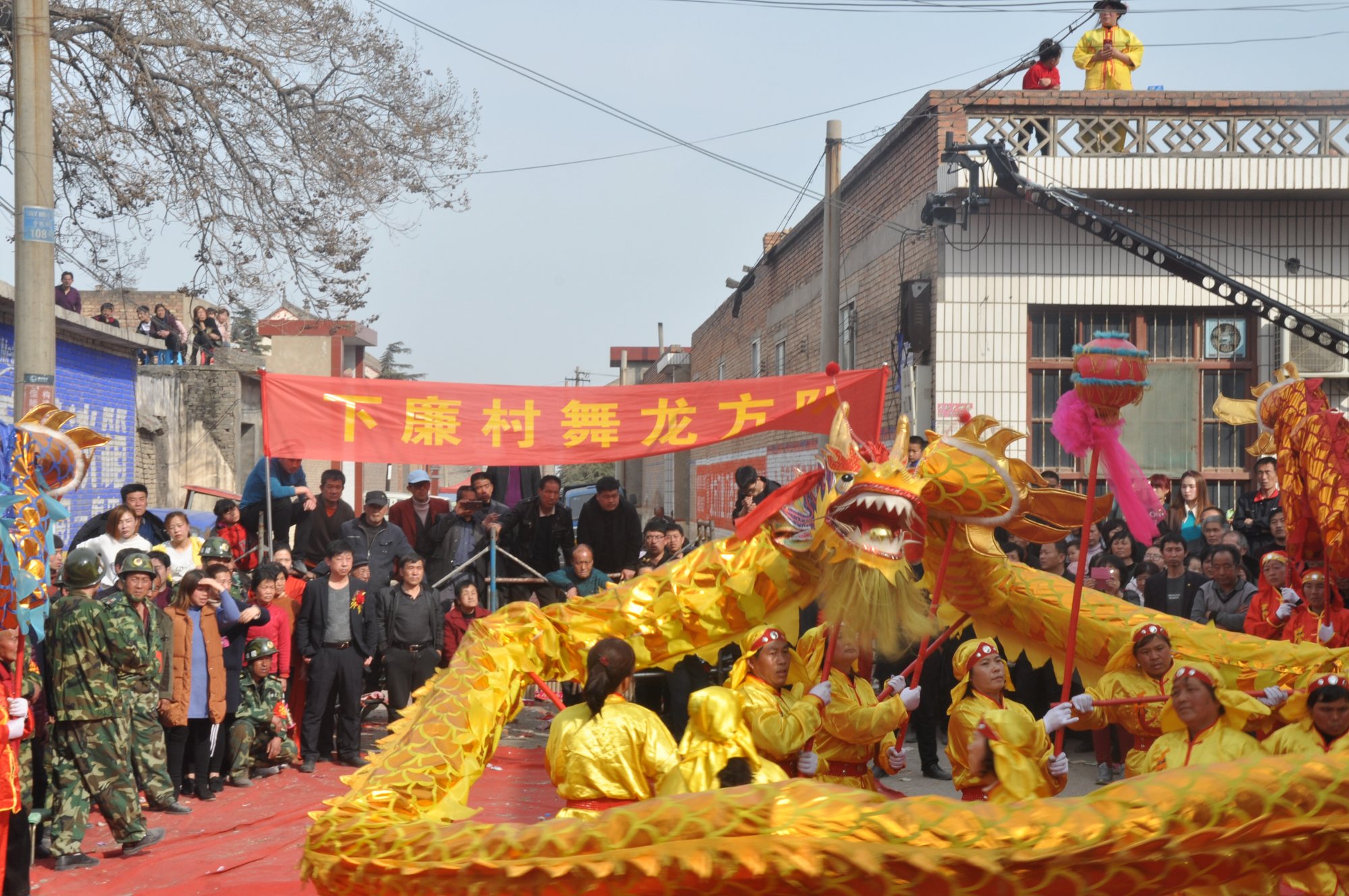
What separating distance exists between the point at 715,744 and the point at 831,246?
298 inches

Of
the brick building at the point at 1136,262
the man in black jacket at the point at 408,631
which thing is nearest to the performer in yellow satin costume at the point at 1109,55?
the brick building at the point at 1136,262

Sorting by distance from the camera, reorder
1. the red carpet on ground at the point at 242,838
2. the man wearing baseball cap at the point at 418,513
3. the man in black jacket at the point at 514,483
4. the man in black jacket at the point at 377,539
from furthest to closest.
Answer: the man in black jacket at the point at 514,483
the man wearing baseball cap at the point at 418,513
the man in black jacket at the point at 377,539
the red carpet on ground at the point at 242,838

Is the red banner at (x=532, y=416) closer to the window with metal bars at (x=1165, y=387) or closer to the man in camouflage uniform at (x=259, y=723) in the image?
the man in camouflage uniform at (x=259, y=723)

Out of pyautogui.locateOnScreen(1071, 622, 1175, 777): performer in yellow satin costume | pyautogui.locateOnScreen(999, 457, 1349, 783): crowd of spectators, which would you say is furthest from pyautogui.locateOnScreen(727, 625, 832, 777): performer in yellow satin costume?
pyautogui.locateOnScreen(999, 457, 1349, 783): crowd of spectators

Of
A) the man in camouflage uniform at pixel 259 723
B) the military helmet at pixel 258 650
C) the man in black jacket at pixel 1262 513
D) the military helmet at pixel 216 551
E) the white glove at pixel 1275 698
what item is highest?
the man in black jacket at pixel 1262 513

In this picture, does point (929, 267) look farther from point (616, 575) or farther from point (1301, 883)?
point (1301, 883)

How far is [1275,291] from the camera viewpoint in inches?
434

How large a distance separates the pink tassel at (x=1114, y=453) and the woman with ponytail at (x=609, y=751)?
170 centimetres

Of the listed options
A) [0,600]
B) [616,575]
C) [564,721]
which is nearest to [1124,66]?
[616,575]

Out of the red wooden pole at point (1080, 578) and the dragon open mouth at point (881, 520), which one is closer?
the red wooden pole at point (1080, 578)

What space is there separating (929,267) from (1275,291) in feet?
9.63

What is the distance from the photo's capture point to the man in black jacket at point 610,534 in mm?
8281

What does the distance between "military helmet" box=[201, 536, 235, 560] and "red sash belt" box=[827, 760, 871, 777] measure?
13.0 ft

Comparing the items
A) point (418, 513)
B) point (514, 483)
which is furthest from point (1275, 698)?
point (514, 483)
